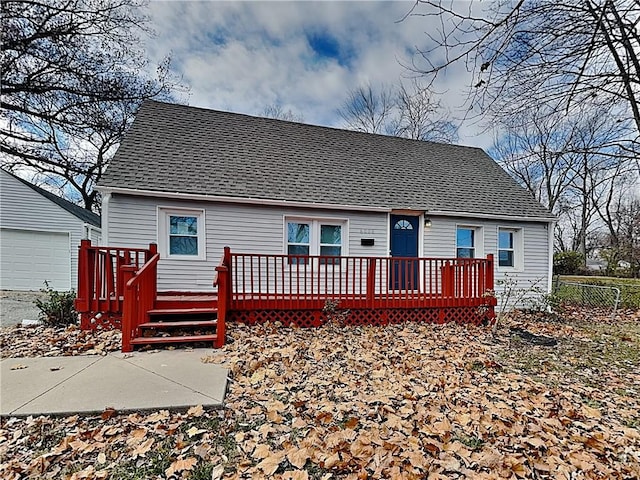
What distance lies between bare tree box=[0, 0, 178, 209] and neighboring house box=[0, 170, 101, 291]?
5.23 feet

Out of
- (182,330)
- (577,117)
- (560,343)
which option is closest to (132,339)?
(182,330)

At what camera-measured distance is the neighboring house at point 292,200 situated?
7.29 metres

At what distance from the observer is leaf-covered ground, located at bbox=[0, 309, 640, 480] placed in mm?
2297

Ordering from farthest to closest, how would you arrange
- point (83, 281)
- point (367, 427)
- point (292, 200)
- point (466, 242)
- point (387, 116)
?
point (387, 116) < point (466, 242) < point (292, 200) < point (83, 281) < point (367, 427)

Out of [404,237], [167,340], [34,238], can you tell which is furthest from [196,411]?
[34,238]

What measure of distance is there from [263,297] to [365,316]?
A: 2.03m

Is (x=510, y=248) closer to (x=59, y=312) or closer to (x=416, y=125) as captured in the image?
(x=59, y=312)

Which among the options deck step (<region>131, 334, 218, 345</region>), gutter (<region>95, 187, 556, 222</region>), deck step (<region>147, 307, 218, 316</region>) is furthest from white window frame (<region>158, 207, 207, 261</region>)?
deck step (<region>131, 334, 218, 345</region>)

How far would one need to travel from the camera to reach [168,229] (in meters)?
7.36

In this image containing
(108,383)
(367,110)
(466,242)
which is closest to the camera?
(108,383)

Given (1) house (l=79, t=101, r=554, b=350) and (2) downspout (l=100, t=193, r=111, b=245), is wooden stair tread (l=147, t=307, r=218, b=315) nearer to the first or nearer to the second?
(1) house (l=79, t=101, r=554, b=350)

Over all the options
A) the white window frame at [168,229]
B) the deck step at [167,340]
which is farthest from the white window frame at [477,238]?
the deck step at [167,340]

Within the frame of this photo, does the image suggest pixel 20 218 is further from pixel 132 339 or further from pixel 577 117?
pixel 577 117

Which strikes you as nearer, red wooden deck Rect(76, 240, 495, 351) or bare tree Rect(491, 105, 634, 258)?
red wooden deck Rect(76, 240, 495, 351)
